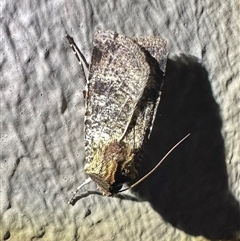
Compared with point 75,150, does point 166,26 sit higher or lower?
higher

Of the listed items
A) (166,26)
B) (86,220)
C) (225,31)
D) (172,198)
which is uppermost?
(166,26)

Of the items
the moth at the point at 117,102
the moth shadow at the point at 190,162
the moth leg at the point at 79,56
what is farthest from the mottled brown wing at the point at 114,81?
the moth shadow at the point at 190,162

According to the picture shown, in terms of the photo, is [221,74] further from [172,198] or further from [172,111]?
[172,198]

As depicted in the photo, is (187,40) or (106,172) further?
(187,40)

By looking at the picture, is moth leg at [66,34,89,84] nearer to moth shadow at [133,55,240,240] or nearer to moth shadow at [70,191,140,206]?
moth shadow at [133,55,240,240]

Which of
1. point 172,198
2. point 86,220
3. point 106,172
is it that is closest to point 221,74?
point 172,198

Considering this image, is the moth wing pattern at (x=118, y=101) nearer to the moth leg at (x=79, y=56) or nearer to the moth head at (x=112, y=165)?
the moth head at (x=112, y=165)

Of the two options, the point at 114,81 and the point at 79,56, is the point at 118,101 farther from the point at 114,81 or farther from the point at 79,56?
the point at 79,56
